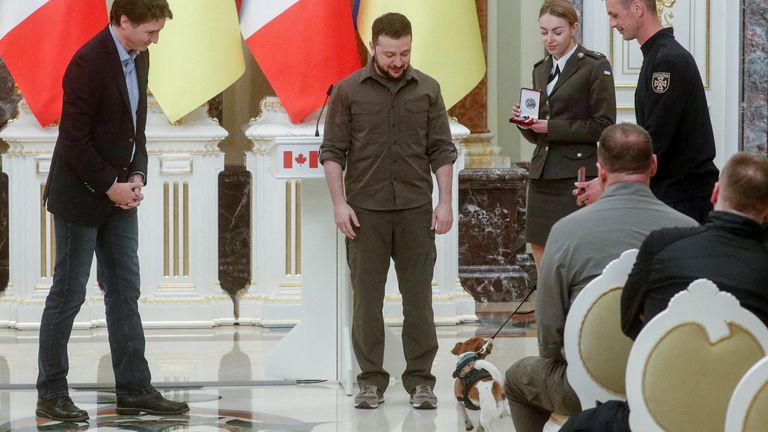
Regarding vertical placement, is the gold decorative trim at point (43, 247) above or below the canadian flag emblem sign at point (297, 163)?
below

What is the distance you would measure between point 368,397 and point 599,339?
6.24ft

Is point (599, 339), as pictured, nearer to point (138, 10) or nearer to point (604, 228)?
point (604, 228)

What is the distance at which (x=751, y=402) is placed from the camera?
2.61 meters

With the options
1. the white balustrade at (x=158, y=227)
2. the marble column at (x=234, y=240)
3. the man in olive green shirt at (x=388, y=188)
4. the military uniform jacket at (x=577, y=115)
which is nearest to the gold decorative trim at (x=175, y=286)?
the white balustrade at (x=158, y=227)

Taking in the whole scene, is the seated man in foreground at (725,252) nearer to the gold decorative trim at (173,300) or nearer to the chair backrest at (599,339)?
the chair backrest at (599,339)

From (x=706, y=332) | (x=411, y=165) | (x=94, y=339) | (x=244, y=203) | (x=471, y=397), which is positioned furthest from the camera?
(x=244, y=203)

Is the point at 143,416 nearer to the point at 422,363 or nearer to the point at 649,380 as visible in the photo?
the point at 422,363

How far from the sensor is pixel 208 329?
686 centimetres

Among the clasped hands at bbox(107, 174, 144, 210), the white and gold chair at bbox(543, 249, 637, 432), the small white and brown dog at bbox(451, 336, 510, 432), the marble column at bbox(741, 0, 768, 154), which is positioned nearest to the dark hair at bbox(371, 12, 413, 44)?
the clasped hands at bbox(107, 174, 144, 210)

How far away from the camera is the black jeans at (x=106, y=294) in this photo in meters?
4.73

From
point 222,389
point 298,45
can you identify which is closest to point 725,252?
point 222,389

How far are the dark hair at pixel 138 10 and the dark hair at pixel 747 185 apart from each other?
234 centimetres

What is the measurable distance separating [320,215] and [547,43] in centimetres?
113

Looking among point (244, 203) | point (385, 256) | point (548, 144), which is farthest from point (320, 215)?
point (244, 203)
